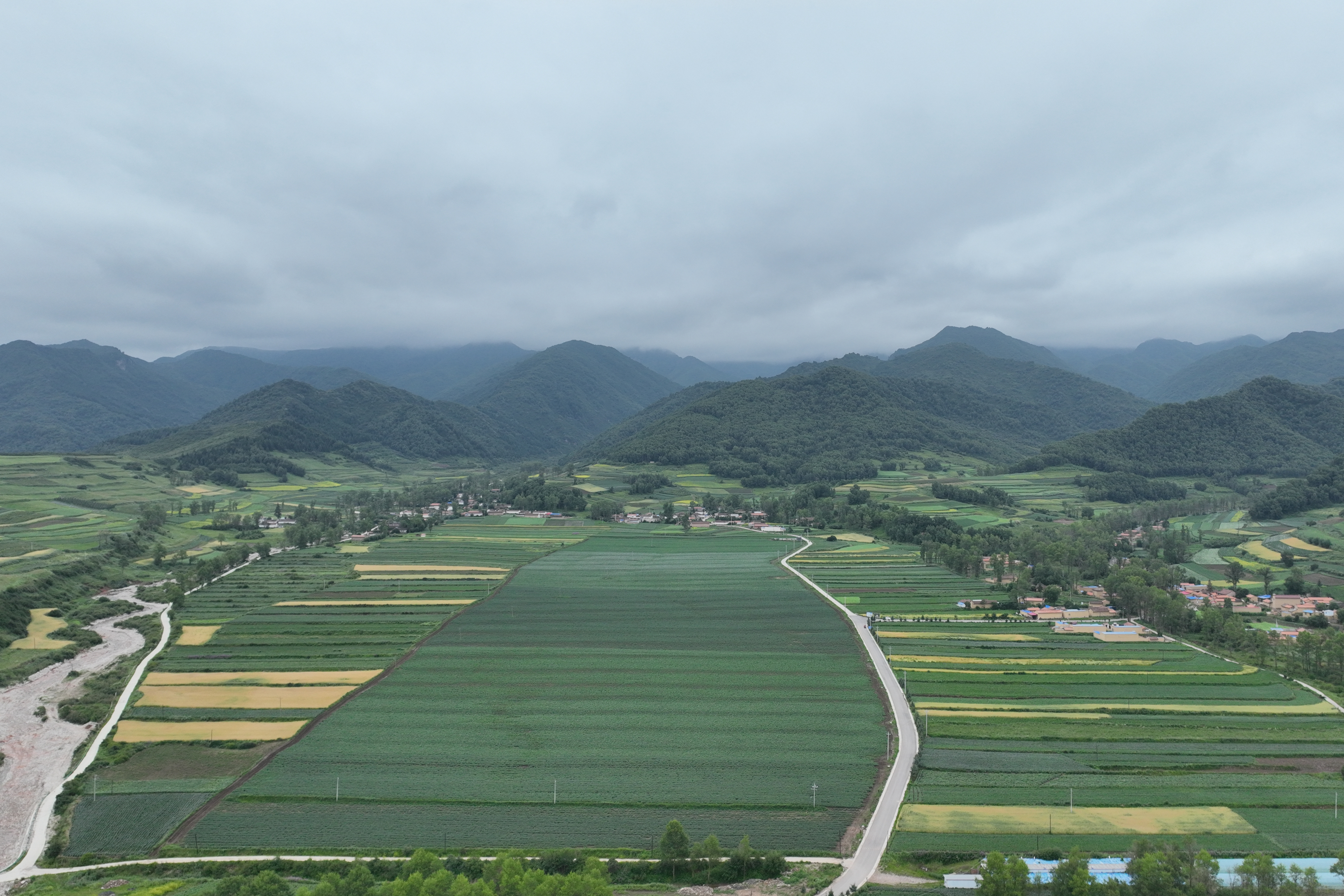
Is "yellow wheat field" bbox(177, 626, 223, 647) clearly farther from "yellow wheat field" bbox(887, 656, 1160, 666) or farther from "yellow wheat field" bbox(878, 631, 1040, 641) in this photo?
"yellow wheat field" bbox(878, 631, 1040, 641)

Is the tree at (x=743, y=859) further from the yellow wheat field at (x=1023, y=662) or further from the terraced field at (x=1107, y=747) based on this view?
the yellow wheat field at (x=1023, y=662)

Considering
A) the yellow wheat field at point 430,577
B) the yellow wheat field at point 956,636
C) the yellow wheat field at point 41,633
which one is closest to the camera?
the yellow wheat field at point 956,636

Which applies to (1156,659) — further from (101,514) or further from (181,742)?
(101,514)

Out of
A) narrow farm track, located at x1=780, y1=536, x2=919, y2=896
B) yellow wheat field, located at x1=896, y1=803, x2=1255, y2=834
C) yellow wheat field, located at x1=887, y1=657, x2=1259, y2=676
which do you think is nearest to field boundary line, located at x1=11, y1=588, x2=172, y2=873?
narrow farm track, located at x1=780, y1=536, x2=919, y2=896

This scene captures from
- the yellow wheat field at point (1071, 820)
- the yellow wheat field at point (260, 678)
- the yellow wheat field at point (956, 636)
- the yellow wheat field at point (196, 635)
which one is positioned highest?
the yellow wheat field at point (196, 635)

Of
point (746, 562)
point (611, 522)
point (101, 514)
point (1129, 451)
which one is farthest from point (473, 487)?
point (1129, 451)

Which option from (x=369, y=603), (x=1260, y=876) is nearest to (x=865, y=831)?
(x=1260, y=876)

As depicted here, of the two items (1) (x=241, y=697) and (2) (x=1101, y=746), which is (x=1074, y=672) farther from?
(1) (x=241, y=697)

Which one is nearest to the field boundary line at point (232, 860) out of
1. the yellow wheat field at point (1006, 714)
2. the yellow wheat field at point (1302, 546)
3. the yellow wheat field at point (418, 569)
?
the yellow wheat field at point (1006, 714)
